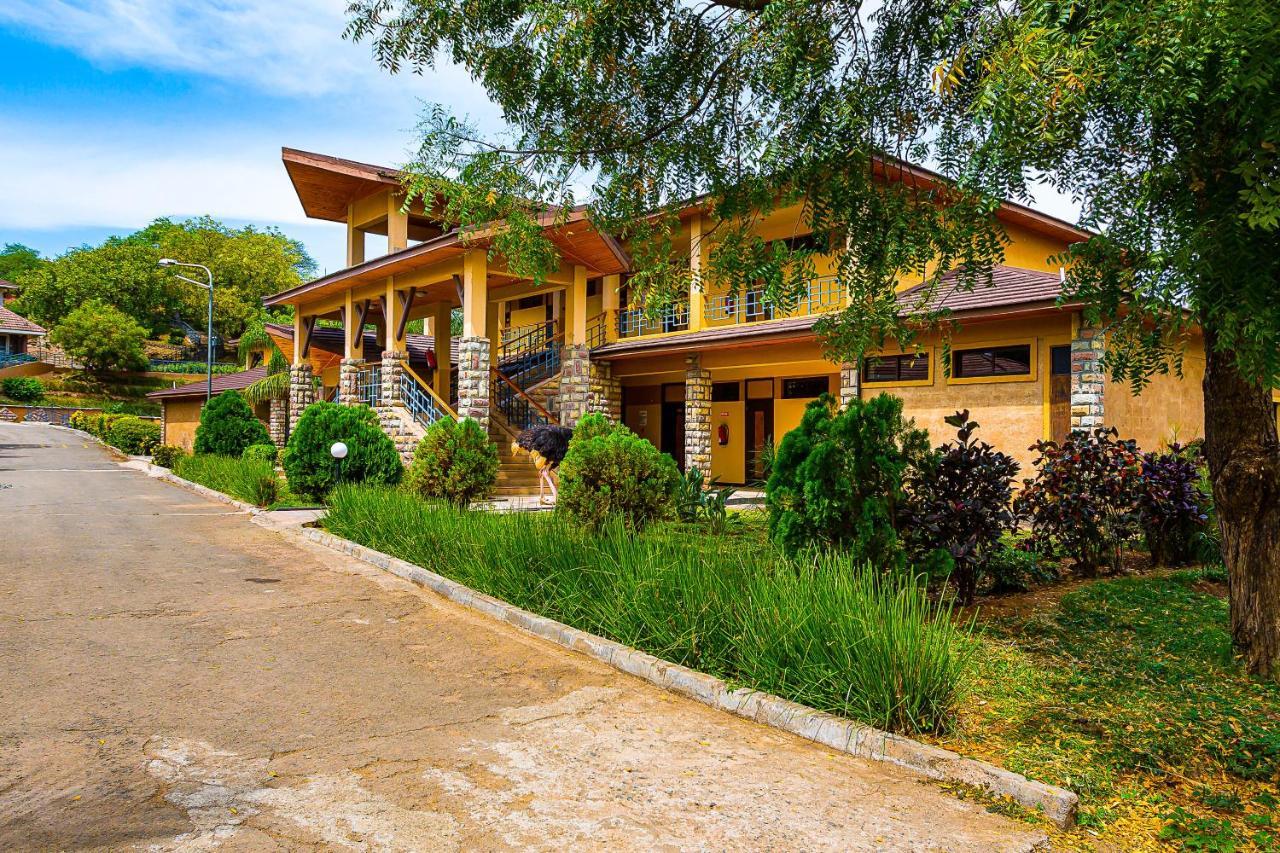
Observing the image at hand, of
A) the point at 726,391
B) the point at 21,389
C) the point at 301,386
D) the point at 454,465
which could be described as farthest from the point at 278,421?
the point at 21,389

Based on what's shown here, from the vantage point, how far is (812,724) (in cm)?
450

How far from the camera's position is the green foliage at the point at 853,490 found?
6.42 m

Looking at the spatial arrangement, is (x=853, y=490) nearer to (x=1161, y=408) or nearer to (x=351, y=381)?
(x=1161, y=408)

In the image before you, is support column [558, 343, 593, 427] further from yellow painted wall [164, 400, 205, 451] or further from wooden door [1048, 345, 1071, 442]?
yellow painted wall [164, 400, 205, 451]

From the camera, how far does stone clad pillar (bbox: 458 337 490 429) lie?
1886 centimetres

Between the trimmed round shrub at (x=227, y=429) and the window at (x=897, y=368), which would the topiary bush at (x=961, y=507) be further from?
the trimmed round shrub at (x=227, y=429)

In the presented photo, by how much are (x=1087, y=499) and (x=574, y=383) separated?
14.8 meters

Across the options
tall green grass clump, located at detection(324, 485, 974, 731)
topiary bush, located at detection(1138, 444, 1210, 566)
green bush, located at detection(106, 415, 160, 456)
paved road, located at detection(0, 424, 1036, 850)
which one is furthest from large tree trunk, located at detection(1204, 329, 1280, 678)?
green bush, located at detection(106, 415, 160, 456)

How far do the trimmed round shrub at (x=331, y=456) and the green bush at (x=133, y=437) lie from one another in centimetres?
2477

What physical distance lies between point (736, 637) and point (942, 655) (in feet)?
4.05

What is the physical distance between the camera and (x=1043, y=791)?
364 cm

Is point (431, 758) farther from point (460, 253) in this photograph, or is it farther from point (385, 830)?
point (460, 253)

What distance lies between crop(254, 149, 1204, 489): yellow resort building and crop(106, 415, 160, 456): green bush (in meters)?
13.5

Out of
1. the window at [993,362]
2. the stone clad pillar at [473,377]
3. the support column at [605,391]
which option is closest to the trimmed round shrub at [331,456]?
the stone clad pillar at [473,377]
